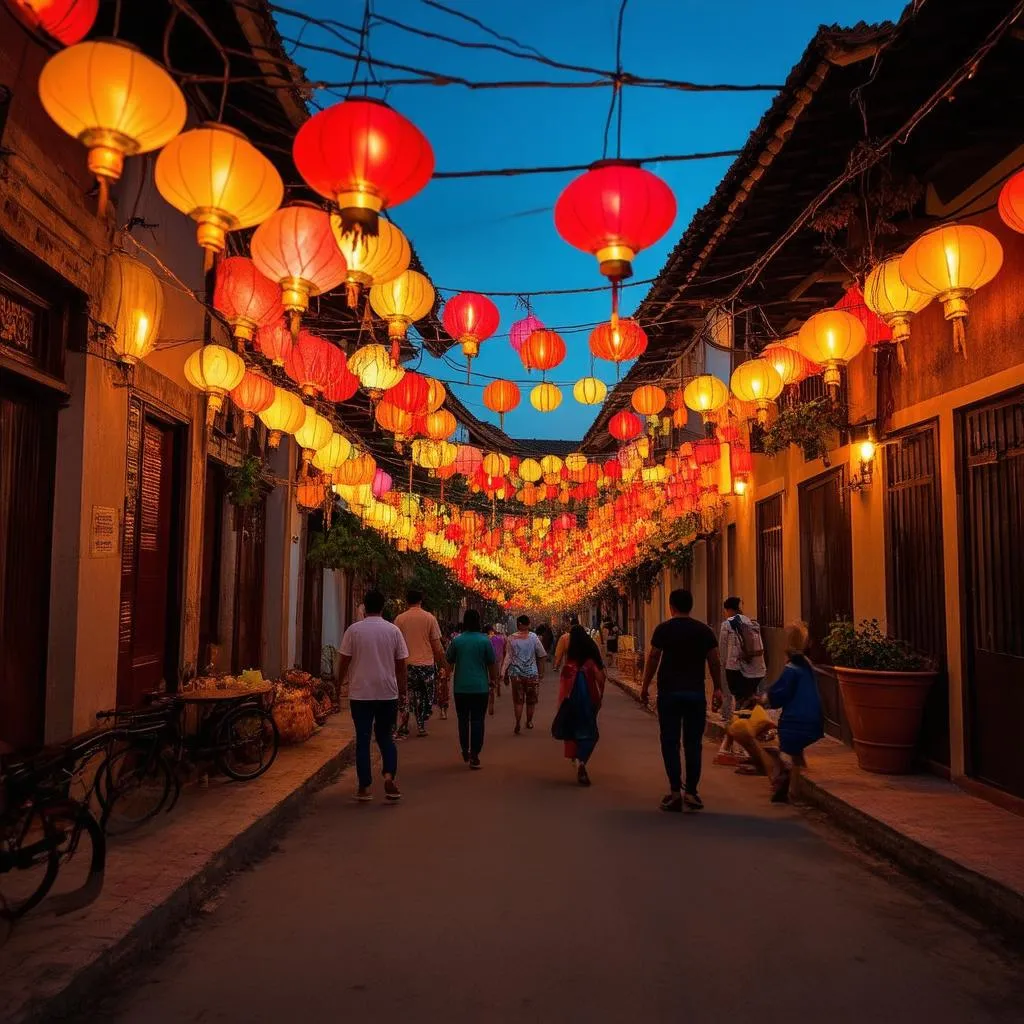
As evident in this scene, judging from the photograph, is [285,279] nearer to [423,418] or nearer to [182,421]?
[182,421]

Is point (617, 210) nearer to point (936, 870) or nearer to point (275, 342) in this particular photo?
point (275, 342)

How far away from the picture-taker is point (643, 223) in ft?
18.8

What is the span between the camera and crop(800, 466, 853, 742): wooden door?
38.4ft

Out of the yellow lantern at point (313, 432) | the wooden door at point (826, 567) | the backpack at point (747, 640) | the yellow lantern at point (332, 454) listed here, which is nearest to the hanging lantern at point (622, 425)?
the wooden door at point (826, 567)

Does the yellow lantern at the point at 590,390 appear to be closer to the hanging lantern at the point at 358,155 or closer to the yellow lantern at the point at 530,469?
the yellow lantern at the point at 530,469

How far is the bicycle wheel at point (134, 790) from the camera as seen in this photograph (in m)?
6.54

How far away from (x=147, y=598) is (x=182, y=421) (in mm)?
1908

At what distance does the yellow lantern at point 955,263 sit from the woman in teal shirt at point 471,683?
6.24 meters

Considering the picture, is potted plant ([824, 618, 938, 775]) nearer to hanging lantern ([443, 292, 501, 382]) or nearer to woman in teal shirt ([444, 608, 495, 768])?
woman in teal shirt ([444, 608, 495, 768])

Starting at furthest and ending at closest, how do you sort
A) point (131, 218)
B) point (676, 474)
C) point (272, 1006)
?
point (676, 474) < point (131, 218) < point (272, 1006)

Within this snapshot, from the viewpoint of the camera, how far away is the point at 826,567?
41.4ft

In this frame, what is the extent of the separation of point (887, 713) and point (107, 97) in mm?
8234

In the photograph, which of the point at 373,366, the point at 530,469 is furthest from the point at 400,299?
the point at 530,469

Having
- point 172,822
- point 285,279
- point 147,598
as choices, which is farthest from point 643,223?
point 147,598
